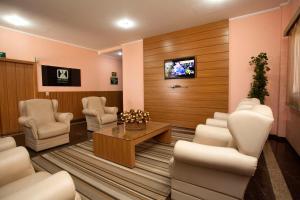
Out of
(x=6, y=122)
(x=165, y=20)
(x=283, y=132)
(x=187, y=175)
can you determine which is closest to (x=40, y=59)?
(x=6, y=122)

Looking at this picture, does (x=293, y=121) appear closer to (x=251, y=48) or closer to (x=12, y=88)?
(x=251, y=48)

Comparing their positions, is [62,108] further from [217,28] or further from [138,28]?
[217,28]

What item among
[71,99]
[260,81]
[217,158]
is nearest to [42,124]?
[71,99]

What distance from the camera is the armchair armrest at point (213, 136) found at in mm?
1670

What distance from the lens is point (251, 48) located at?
350 cm

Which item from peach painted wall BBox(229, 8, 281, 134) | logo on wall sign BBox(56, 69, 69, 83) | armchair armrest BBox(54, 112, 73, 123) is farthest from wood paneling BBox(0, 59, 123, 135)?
peach painted wall BBox(229, 8, 281, 134)

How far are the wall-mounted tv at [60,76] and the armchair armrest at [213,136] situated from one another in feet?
15.3

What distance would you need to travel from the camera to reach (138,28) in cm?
421

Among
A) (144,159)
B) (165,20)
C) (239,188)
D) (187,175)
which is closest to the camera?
(239,188)

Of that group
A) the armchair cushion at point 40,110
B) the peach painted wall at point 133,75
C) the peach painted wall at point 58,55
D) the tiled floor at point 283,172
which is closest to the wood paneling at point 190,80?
the peach painted wall at point 133,75

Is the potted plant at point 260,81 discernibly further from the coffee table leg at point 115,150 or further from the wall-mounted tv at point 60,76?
the wall-mounted tv at point 60,76

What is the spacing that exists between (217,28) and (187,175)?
12.0 ft

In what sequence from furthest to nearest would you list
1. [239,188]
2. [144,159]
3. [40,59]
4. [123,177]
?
1. [40,59]
2. [144,159]
3. [123,177]
4. [239,188]

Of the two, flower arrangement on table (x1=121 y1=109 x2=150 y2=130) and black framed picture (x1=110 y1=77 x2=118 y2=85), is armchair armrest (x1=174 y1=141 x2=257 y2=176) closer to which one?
flower arrangement on table (x1=121 y1=109 x2=150 y2=130)
